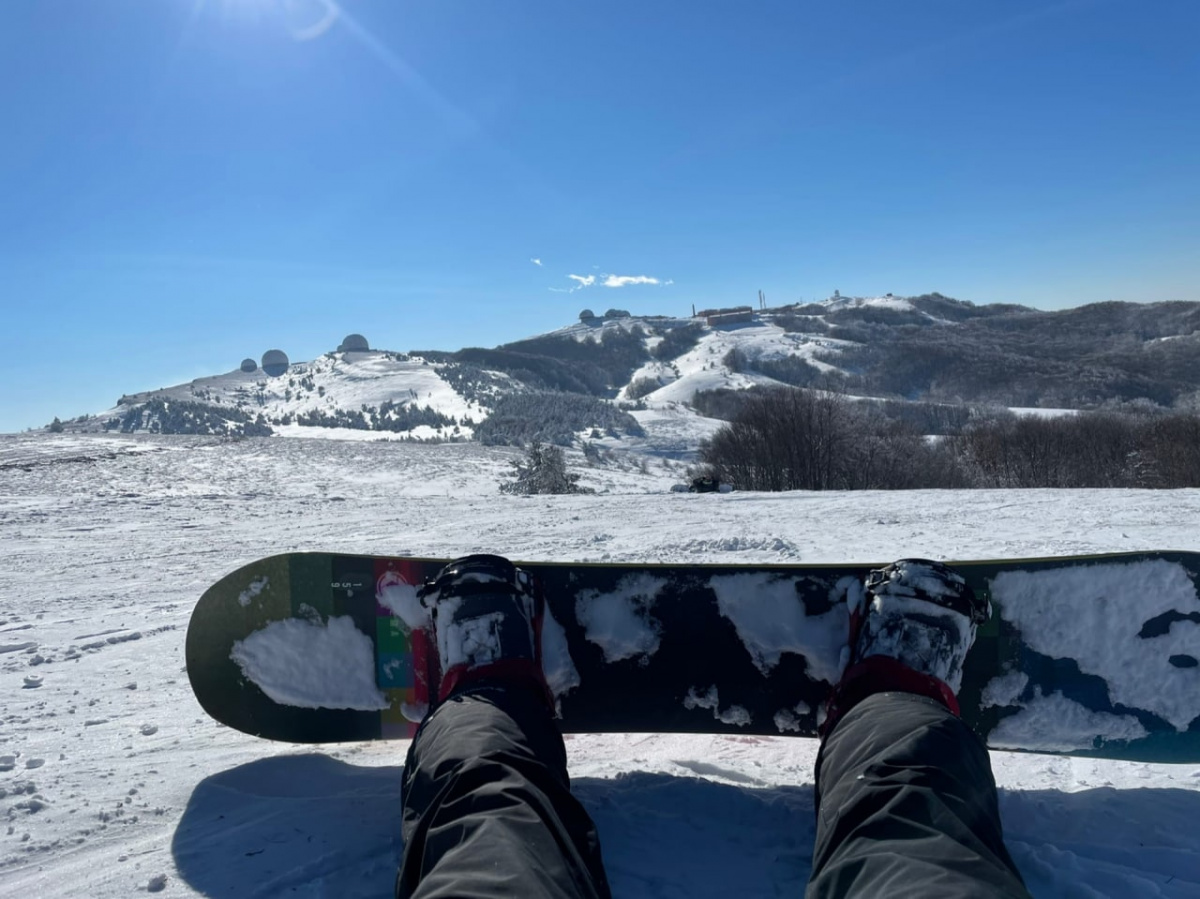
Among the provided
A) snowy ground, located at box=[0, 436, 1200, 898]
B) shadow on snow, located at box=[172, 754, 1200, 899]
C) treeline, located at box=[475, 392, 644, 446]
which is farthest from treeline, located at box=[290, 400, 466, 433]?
shadow on snow, located at box=[172, 754, 1200, 899]

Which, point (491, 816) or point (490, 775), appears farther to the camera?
point (490, 775)

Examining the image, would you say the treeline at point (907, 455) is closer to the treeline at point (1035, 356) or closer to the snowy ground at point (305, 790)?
the snowy ground at point (305, 790)

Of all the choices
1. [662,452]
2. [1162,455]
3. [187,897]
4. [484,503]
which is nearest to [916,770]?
[187,897]

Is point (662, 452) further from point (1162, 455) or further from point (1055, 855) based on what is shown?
point (1055, 855)

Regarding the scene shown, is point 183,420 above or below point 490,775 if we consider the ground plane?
above

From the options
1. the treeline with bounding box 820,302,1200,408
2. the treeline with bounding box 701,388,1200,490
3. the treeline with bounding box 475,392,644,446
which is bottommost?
the treeline with bounding box 701,388,1200,490

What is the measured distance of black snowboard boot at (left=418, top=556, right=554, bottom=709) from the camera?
221 centimetres

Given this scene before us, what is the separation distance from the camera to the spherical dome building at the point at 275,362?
62850 millimetres

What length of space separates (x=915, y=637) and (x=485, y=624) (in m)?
1.34

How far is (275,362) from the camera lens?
209 ft

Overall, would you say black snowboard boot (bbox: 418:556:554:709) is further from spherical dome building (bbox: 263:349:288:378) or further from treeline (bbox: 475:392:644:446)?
spherical dome building (bbox: 263:349:288:378)

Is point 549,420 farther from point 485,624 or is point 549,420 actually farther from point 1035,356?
point 1035,356

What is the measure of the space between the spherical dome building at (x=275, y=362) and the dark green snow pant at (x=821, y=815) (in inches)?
2629

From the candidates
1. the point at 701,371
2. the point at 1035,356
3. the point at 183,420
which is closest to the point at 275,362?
the point at 183,420
